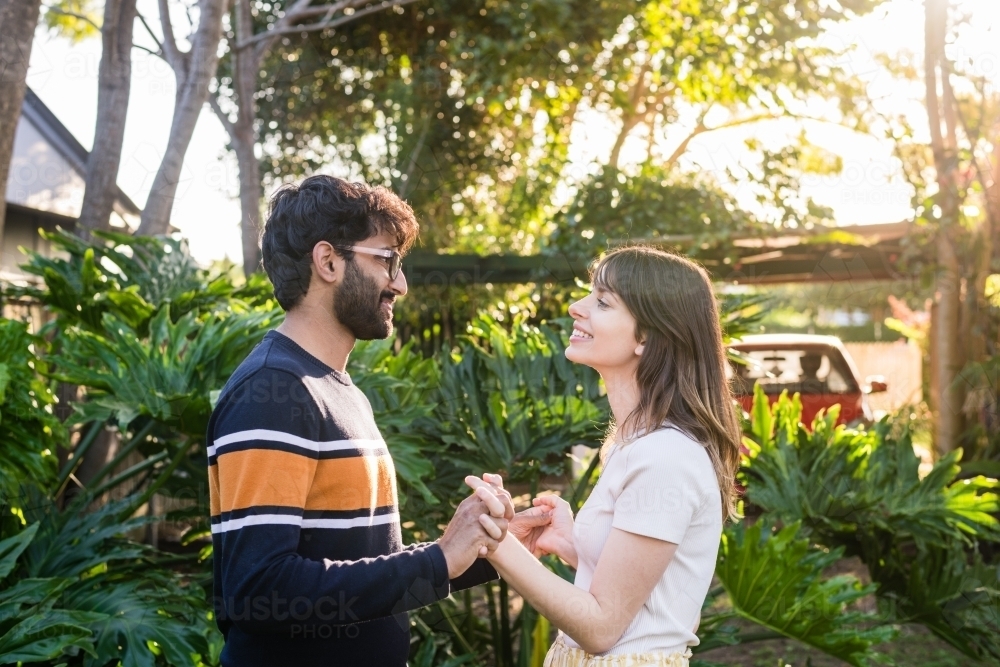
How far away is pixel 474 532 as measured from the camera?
1851 mm

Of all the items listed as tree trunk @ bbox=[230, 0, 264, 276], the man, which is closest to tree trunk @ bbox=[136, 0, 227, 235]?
tree trunk @ bbox=[230, 0, 264, 276]

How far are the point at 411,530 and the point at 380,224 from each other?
2259 mm

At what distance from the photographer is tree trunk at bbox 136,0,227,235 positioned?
6.00 m

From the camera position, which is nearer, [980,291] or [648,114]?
[980,291]

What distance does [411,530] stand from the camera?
162 inches

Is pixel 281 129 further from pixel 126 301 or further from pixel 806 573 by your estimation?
pixel 806 573

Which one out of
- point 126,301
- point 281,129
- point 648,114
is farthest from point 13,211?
point 648,114

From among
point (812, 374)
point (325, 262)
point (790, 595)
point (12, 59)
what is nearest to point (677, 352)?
point (325, 262)

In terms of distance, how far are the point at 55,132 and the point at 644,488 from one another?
9047mm

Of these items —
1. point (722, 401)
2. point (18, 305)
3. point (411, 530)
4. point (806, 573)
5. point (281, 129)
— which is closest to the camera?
point (722, 401)

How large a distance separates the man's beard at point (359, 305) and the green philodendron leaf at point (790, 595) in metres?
2.04

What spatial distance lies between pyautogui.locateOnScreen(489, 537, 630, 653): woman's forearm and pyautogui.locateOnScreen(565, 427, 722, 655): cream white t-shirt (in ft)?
0.26

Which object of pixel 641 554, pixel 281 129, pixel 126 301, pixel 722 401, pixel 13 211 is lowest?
pixel 641 554

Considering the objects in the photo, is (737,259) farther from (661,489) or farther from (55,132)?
(661,489)
